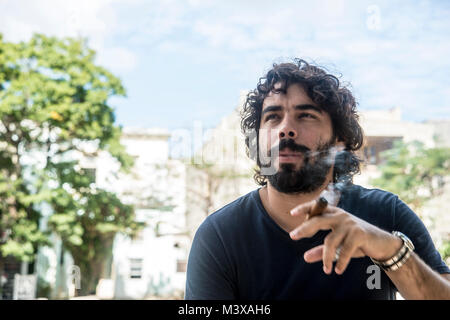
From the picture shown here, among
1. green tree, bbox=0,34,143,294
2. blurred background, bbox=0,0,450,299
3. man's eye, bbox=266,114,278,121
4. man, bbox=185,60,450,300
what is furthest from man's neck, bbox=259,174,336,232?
green tree, bbox=0,34,143,294

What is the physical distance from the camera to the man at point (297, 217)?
682mm

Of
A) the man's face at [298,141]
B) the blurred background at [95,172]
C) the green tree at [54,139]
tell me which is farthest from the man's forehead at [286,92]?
the green tree at [54,139]

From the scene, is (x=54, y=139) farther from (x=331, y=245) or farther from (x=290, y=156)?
(x=331, y=245)

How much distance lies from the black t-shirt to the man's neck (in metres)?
0.01

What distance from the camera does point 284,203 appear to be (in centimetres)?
73

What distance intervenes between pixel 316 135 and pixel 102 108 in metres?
4.62

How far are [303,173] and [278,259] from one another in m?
0.14

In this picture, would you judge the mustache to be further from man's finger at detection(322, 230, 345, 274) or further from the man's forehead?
man's finger at detection(322, 230, 345, 274)

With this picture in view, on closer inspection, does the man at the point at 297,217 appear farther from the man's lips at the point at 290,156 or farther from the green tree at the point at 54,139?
the green tree at the point at 54,139

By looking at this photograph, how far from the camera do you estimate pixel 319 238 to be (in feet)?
2.17

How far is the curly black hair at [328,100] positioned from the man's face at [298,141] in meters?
0.01

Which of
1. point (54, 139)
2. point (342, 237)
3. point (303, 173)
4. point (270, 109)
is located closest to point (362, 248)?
point (342, 237)
